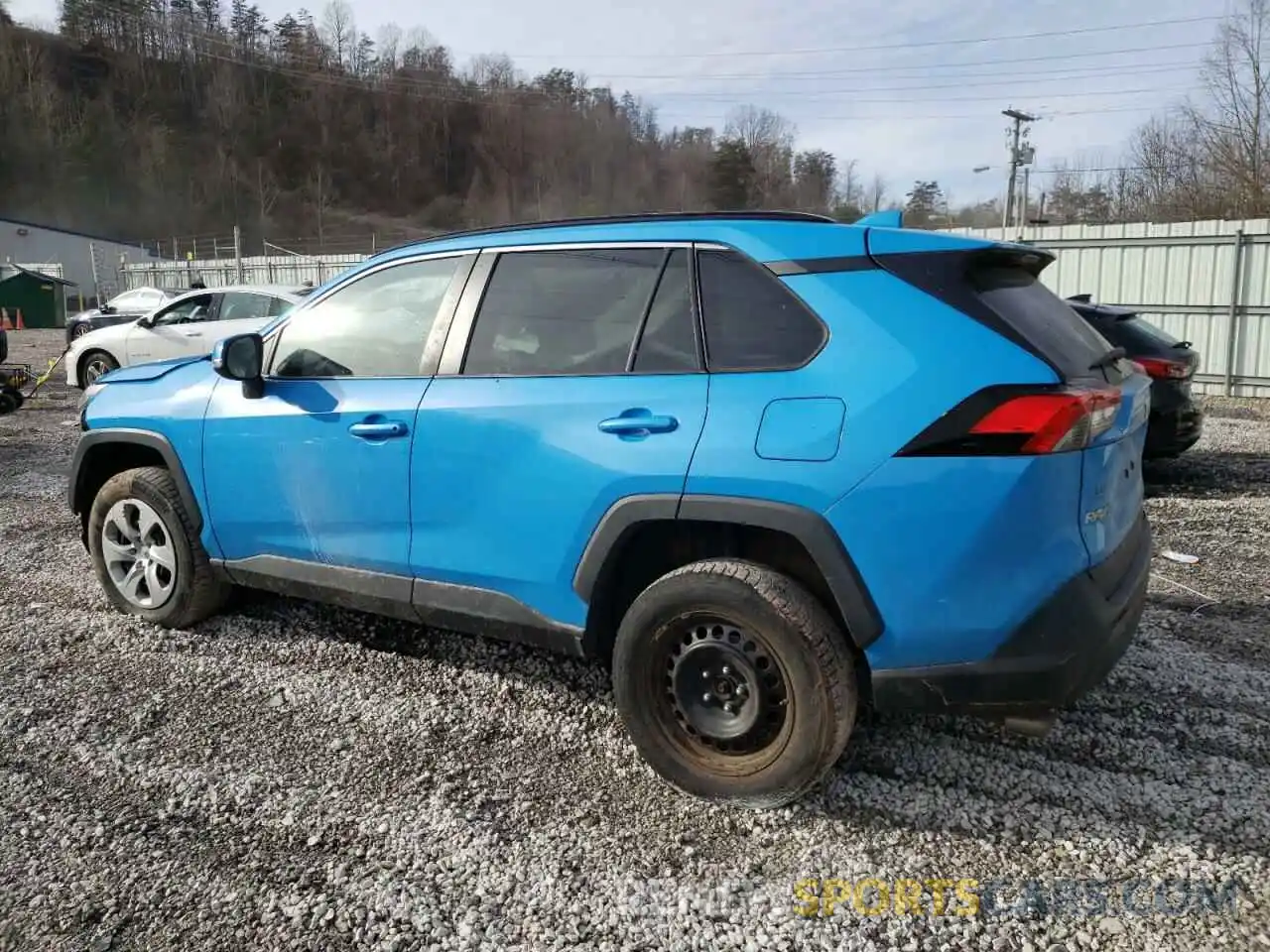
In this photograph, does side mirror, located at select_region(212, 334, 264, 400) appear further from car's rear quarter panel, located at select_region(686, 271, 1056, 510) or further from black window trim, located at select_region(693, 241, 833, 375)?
car's rear quarter panel, located at select_region(686, 271, 1056, 510)

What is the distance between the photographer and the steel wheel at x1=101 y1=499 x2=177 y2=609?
4.21 metres

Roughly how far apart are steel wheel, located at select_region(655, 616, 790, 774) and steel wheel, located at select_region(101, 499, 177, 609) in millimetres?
2574

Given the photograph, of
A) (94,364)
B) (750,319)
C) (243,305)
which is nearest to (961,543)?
(750,319)

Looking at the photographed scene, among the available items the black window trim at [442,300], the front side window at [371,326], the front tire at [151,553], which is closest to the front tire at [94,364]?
the front tire at [151,553]

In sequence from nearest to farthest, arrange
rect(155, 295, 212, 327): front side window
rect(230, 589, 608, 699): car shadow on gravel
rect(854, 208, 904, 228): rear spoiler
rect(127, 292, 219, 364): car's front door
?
rect(854, 208, 904, 228): rear spoiler
rect(230, 589, 608, 699): car shadow on gravel
rect(127, 292, 219, 364): car's front door
rect(155, 295, 212, 327): front side window

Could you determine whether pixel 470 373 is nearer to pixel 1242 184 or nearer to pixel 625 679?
pixel 625 679

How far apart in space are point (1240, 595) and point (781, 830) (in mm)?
3370

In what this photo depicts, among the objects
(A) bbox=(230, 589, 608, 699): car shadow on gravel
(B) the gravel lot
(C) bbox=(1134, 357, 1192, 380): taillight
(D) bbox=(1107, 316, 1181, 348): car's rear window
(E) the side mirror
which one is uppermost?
(D) bbox=(1107, 316, 1181, 348): car's rear window

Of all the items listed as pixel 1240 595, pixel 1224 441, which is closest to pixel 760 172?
pixel 1224 441

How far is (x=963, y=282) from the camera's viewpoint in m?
2.60

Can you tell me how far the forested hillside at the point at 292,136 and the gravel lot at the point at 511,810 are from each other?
6582cm

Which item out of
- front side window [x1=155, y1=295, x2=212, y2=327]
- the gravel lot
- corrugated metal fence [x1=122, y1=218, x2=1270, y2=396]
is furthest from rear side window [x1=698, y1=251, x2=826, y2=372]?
corrugated metal fence [x1=122, y1=218, x2=1270, y2=396]

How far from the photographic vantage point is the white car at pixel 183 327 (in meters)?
12.3

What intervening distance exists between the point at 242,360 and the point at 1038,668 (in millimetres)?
3033
